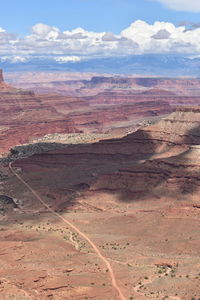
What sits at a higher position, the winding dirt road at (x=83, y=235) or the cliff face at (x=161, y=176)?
the cliff face at (x=161, y=176)

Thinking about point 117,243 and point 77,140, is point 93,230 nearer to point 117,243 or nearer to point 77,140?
point 117,243

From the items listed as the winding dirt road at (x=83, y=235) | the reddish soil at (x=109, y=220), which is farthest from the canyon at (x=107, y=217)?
the winding dirt road at (x=83, y=235)

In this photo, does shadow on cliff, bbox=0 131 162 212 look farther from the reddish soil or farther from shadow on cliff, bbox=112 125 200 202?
shadow on cliff, bbox=112 125 200 202

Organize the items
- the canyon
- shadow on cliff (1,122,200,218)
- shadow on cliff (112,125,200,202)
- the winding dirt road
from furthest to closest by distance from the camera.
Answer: shadow on cliff (1,122,200,218)
shadow on cliff (112,125,200,202)
the canyon
the winding dirt road

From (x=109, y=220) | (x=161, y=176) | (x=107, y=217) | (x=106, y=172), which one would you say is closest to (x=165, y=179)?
(x=161, y=176)

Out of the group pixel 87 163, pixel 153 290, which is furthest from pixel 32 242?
pixel 87 163

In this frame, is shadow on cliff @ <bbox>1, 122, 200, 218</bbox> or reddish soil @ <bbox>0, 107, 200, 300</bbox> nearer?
reddish soil @ <bbox>0, 107, 200, 300</bbox>

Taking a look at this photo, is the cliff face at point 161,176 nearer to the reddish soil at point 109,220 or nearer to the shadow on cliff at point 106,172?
the shadow on cliff at point 106,172

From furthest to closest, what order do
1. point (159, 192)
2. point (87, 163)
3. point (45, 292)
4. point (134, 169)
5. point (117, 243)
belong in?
1. point (87, 163)
2. point (134, 169)
3. point (159, 192)
4. point (117, 243)
5. point (45, 292)

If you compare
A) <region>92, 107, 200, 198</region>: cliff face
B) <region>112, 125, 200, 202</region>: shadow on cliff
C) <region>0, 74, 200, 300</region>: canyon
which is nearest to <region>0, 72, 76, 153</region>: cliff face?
<region>0, 74, 200, 300</region>: canyon
